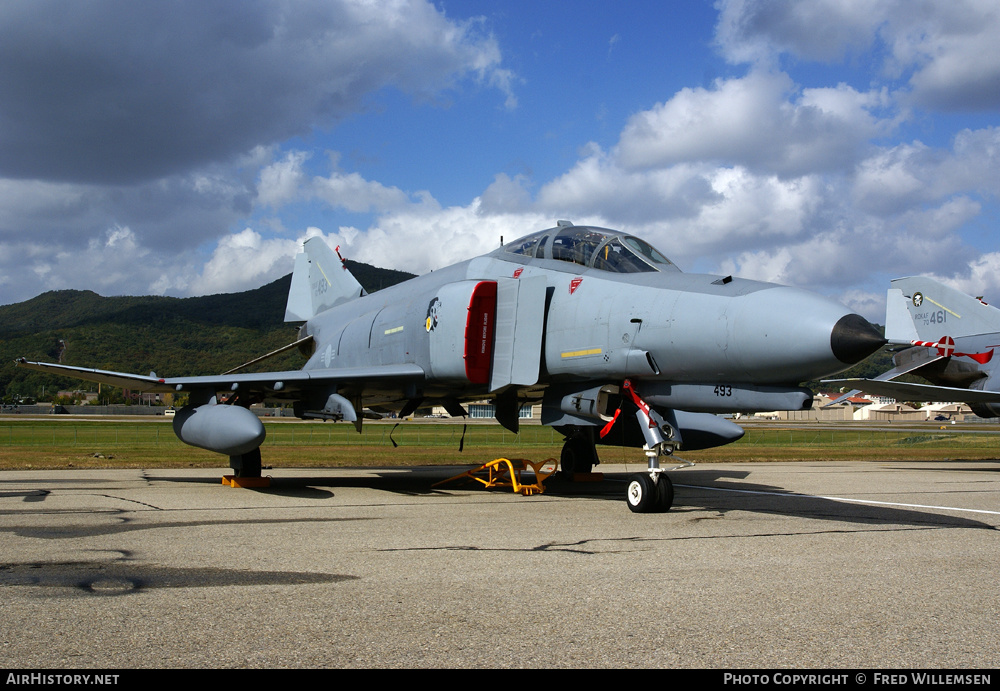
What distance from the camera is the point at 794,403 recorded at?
289 inches

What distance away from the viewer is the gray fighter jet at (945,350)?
18.8m

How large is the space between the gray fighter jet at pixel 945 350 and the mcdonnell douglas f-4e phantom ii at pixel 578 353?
1006 cm

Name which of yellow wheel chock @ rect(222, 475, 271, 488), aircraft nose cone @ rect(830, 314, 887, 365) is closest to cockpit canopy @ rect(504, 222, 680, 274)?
aircraft nose cone @ rect(830, 314, 887, 365)

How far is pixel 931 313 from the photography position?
843 inches

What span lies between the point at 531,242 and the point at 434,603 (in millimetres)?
6824

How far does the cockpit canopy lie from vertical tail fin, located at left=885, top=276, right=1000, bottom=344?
14.7 metres

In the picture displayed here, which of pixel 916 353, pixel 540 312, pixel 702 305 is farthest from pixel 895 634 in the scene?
pixel 916 353

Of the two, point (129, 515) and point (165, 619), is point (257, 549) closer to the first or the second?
point (165, 619)

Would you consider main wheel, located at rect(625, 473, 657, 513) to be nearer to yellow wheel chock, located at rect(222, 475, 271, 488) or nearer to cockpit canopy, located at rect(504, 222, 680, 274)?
cockpit canopy, located at rect(504, 222, 680, 274)

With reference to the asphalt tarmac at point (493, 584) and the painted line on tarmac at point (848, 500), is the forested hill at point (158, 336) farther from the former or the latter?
the asphalt tarmac at point (493, 584)

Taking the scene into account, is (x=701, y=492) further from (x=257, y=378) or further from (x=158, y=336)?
(x=158, y=336)

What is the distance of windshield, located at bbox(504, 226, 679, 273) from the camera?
9.23 m

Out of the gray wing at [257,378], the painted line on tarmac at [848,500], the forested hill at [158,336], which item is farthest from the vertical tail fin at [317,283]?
the forested hill at [158,336]

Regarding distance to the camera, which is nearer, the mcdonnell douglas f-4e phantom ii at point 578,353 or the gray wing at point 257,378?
the mcdonnell douglas f-4e phantom ii at point 578,353
